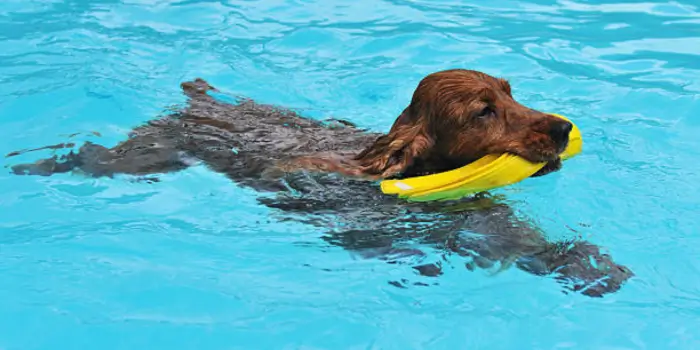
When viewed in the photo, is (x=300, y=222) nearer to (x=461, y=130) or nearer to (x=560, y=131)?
(x=461, y=130)

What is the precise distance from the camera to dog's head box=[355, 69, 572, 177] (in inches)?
186

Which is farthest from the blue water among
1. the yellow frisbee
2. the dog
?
the yellow frisbee

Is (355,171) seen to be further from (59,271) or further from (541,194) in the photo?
(59,271)

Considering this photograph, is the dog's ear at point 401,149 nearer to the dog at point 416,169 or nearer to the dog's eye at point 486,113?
the dog at point 416,169

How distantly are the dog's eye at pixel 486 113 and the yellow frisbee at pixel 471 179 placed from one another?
0.23 meters

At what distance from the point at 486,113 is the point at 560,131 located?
45 cm

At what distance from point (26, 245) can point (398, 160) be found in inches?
87.9

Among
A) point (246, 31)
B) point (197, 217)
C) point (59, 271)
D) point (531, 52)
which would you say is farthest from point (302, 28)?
point (59, 271)

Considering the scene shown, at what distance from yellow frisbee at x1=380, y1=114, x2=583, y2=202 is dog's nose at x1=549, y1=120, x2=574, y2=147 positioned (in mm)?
162

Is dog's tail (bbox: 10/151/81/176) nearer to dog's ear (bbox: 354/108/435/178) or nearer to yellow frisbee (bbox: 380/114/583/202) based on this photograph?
dog's ear (bbox: 354/108/435/178)

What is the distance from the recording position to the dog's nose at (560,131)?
4.65m

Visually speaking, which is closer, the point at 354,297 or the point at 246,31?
the point at 354,297

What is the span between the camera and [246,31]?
9.38 m

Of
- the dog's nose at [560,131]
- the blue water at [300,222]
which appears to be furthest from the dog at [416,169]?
the blue water at [300,222]
